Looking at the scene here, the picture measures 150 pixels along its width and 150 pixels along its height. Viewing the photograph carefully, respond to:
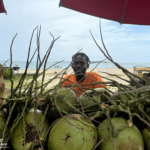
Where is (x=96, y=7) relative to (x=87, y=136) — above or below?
above

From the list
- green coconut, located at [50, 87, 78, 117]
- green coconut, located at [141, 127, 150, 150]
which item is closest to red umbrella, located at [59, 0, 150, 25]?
green coconut, located at [50, 87, 78, 117]

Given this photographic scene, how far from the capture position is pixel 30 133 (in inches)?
30.8

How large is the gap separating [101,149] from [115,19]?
11.6 ft

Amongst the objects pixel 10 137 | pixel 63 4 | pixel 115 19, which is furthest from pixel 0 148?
pixel 115 19

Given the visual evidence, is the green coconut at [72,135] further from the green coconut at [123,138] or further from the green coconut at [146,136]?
the green coconut at [146,136]

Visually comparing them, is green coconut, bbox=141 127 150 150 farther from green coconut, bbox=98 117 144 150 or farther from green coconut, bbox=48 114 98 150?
green coconut, bbox=48 114 98 150

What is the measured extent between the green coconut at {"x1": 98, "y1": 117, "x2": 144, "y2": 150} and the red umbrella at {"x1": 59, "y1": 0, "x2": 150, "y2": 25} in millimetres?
3277

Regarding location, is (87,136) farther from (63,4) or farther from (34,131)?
(63,4)

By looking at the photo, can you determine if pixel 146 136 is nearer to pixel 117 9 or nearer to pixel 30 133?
pixel 30 133

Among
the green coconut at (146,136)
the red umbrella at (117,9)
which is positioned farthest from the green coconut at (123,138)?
the red umbrella at (117,9)

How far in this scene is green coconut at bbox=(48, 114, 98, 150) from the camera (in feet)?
2.29

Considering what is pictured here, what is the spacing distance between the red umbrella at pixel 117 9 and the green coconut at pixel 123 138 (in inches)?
129

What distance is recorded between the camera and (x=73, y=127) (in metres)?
0.73

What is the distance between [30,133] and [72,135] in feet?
0.76
